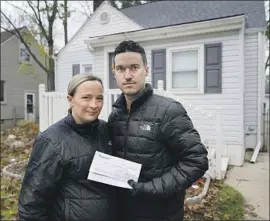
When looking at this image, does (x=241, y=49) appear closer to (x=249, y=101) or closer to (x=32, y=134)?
(x=249, y=101)

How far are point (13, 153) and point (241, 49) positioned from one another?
743cm

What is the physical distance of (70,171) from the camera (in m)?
1.68

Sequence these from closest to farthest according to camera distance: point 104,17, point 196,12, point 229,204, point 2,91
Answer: point 229,204 → point 196,12 → point 104,17 → point 2,91

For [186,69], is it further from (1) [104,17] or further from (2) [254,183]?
(1) [104,17]

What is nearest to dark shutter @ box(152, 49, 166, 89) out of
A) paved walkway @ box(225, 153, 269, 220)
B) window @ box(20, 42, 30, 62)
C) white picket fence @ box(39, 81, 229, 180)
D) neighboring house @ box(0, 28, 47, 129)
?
white picket fence @ box(39, 81, 229, 180)

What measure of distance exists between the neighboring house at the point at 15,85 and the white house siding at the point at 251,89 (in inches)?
577

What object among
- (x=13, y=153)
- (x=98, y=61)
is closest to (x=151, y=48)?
(x=98, y=61)

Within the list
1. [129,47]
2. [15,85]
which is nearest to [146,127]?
[129,47]

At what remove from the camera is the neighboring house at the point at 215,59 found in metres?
7.71

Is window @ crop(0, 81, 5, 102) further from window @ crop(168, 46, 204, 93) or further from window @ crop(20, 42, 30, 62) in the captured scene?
window @ crop(168, 46, 204, 93)

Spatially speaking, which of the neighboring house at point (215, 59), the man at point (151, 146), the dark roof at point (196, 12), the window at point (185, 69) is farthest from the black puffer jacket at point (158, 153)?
the dark roof at point (196, 12)

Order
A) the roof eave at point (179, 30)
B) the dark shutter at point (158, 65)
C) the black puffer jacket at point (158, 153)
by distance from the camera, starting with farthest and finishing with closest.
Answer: the dark shutter at point (158, 65), the roof eave at point (179, 30), the black puffer jacket at point (158, 153)

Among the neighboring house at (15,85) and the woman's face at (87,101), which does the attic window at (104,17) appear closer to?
the neighboring house at (15,85)

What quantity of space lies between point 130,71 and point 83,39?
35.7 feet
